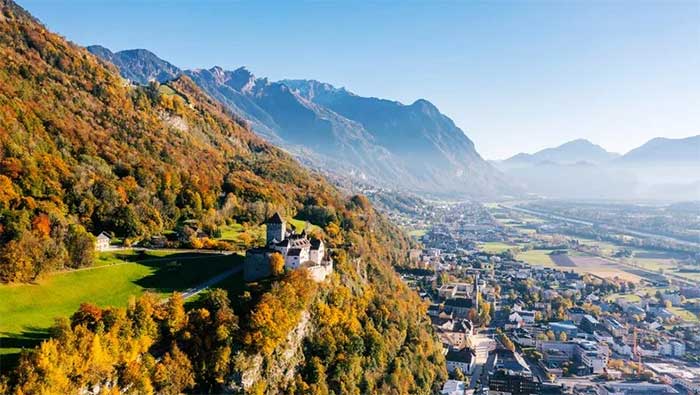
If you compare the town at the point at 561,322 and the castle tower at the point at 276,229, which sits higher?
the castle tower at the point at 276,229

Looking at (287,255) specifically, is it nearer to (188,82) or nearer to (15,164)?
(15,164)

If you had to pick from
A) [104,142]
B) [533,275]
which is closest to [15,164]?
[104,142]

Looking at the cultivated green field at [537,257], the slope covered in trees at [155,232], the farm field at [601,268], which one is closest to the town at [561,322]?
the farm field at [601,268]

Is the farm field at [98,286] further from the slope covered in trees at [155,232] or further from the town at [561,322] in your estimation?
the town at [561,322]

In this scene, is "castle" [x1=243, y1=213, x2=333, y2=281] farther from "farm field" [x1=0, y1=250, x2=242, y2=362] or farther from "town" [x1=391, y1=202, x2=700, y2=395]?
"town" [x1=391, y1=202, x2=700, y2=395]

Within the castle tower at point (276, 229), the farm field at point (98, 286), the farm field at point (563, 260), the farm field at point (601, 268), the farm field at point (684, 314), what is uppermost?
the castle tower at point (276, 229)
